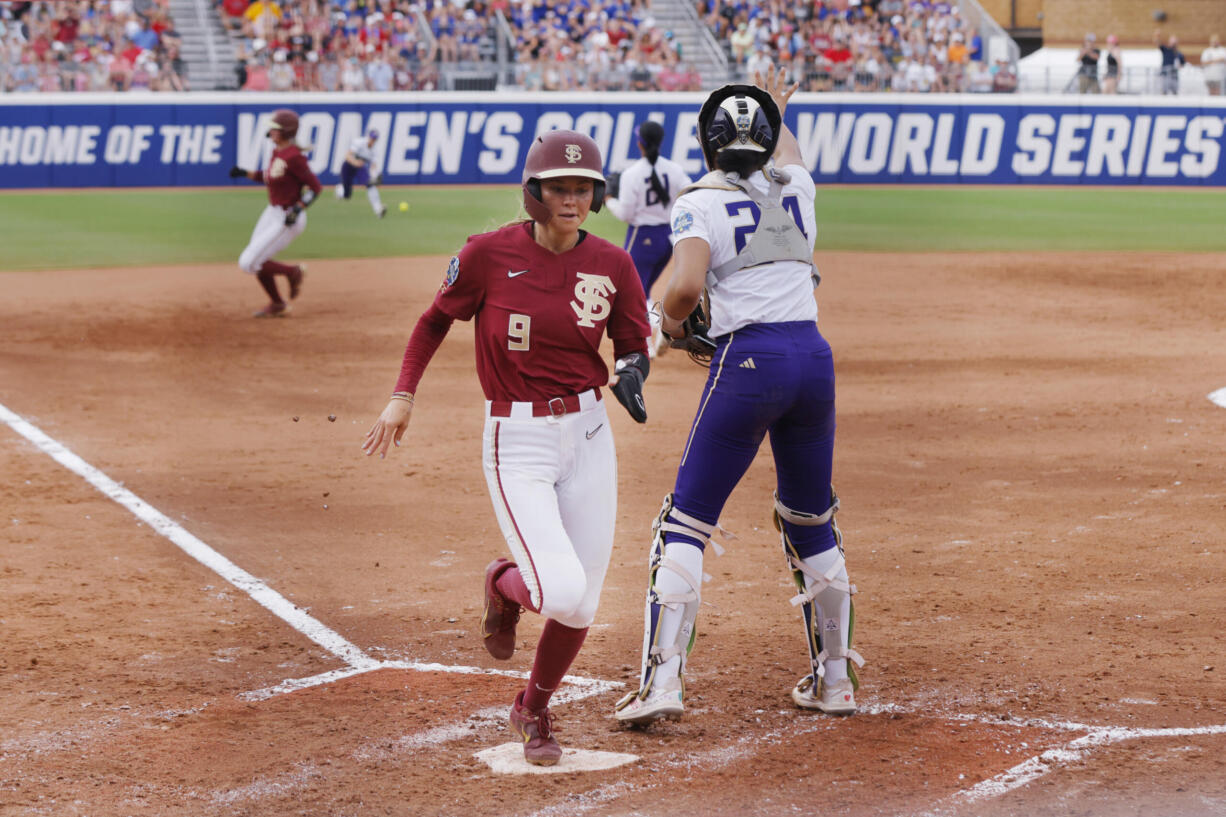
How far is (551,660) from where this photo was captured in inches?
185

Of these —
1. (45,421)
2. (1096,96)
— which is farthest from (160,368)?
(1096,96)

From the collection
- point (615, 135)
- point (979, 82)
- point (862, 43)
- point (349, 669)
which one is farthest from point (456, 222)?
point (349, 669)

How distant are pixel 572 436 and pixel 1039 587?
10.1 feet

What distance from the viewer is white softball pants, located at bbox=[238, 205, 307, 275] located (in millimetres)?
14781

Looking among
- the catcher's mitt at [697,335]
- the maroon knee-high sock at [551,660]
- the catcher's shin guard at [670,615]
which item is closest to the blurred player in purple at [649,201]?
the catcher's mitt at [697,335]

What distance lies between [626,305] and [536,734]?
4.92 ft

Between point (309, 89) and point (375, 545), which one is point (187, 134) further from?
point (375, 545)

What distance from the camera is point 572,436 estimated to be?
184 inches

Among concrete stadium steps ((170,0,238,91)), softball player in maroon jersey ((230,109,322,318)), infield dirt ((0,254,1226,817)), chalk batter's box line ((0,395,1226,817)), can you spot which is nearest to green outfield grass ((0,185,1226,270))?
concrete stadium steps ((170,0,238,91))

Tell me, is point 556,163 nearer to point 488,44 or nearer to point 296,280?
point 296,280

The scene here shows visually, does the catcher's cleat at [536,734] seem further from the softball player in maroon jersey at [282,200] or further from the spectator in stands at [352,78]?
the spectator in stands at [352,78]

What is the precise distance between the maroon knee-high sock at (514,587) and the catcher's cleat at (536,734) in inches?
13.9

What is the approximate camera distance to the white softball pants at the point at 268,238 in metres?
14.8

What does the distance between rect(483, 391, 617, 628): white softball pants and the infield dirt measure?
2.08 feet
